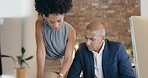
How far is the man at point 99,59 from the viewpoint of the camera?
1.72m

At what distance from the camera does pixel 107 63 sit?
1.75 m

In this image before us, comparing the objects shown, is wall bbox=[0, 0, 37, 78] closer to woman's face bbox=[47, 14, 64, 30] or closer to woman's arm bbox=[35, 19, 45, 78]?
woman's arm bbox=[35, 19, 45, 78]

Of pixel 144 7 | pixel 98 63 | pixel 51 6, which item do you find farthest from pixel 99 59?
pixel 144 7

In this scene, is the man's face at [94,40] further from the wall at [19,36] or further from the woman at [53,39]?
the wall at [19,36]

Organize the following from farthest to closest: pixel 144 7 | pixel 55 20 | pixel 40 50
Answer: pixel 144 7, pixel 40 50, pixel 55 20

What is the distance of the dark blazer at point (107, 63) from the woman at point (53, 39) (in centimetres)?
20

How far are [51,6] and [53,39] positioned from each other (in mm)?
291

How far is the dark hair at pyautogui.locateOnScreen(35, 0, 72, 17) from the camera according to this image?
1.98 m

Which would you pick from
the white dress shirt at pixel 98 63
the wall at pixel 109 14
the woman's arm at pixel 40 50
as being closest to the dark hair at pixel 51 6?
the woman's arm at pixel 40 50

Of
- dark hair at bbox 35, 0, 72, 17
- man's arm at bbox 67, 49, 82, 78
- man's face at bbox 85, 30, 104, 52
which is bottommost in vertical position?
man's arm at bbox 67, 49, 82, 78

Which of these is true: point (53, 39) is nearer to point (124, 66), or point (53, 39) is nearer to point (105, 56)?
point (105, 56)

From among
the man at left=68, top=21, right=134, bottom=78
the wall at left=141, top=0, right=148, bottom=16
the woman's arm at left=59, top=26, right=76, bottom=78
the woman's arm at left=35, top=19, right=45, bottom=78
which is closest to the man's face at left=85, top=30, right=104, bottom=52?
the man at left=68, top=21, right=134, bottom=78

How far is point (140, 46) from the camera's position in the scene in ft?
3.00

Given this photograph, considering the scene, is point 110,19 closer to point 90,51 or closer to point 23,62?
point 23,62
